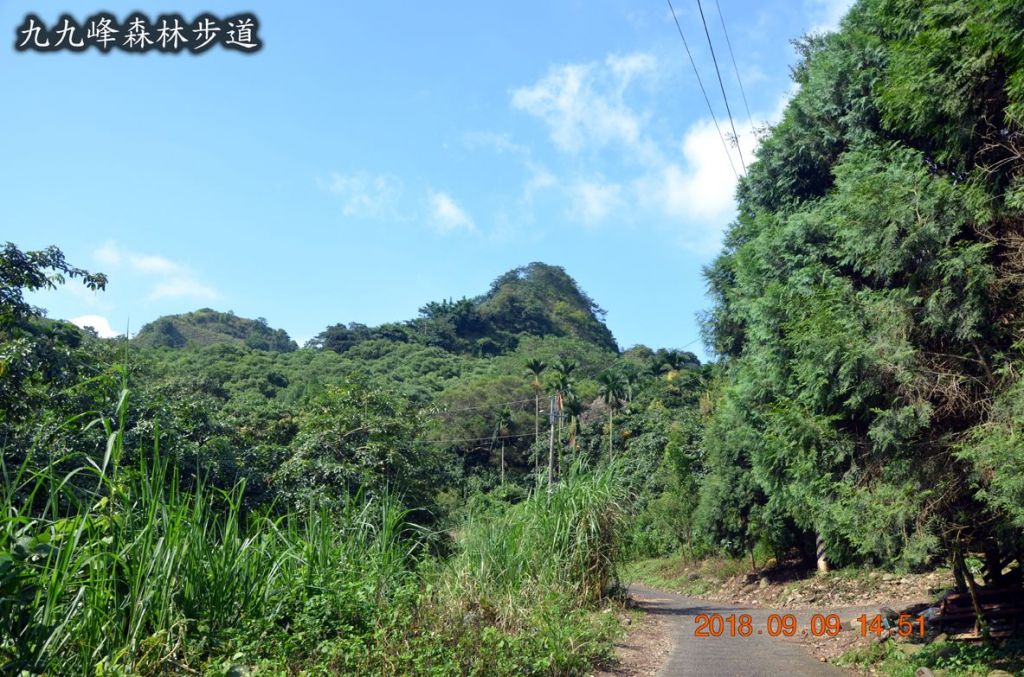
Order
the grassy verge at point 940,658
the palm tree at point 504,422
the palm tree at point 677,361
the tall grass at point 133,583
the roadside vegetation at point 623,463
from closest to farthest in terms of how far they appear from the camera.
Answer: the tall grass at point 133,583, the roadside vegetation at point 623,463, the grassy verge at point 940,658, the palm tree at point 504,422, the palm tree at point 677,361

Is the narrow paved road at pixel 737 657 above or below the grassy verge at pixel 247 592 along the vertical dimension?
below

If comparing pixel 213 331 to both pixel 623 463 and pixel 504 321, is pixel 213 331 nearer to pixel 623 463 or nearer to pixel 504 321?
pixel 504 321

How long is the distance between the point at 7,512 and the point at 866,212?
7.39 meters

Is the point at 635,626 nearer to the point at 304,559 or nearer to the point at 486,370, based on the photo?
the point at 304,559

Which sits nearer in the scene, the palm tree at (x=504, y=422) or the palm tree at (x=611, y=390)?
the palm tree at (x=504, y=422)

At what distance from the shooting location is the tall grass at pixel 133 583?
3.54 metres

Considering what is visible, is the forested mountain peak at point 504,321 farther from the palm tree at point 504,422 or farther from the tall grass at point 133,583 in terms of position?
the tall grass at point 133,583

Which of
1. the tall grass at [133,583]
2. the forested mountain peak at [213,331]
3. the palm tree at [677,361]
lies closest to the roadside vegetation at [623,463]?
the tall grass at [133,583]

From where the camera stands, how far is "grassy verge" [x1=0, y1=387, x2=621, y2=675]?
374cm

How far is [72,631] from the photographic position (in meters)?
3.78

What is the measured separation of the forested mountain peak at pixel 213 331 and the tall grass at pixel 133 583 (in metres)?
64.5

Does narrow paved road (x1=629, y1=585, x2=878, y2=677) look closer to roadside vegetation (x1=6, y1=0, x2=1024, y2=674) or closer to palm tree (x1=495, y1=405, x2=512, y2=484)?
roadside vegetation (x1=6, y1=0, x2=1024, y2=674)
